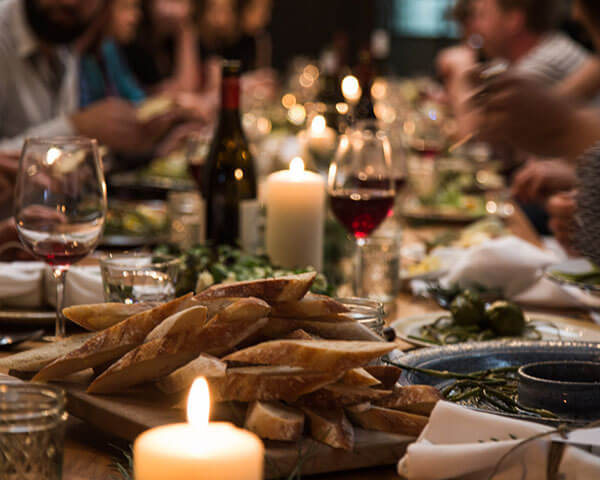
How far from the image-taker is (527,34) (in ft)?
19.0

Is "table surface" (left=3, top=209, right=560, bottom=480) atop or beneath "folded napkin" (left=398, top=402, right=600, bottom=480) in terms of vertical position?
beneath

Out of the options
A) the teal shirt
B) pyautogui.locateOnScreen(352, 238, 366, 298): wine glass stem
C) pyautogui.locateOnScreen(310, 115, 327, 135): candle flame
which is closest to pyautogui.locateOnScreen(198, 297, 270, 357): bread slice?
pyautogui.locateOnScreen(352, 238, 366, 298): wine glass stem

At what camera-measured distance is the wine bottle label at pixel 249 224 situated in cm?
151

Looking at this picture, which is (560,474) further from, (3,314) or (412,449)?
(3,314)

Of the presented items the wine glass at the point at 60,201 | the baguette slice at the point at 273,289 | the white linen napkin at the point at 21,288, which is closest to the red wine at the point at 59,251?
the wine glass at the point at 60,201

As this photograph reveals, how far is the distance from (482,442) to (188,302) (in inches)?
11.4

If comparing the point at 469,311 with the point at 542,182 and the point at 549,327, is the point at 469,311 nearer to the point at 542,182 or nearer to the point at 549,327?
the point at 549,327

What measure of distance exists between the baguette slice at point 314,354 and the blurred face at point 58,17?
3191 mm

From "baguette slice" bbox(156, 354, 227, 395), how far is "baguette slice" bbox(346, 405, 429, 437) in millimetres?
115

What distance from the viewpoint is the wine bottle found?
1526 mm

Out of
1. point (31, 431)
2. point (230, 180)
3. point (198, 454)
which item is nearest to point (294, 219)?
point (230, 180)

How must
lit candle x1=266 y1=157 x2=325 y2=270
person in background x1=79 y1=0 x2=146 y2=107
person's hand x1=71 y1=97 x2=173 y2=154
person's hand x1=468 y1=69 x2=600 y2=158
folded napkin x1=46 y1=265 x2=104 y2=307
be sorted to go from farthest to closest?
1. person in background x1=79 y1=0 x2=146 y2=107
2. person's hand x1=71 y1=97 x2=173 y2=154
3. person's hand x1=468 y1=69 x2=600 y2=158
4. lit candle x1=266 y1=157 x2=325 y2=270
5. folded napkin x1=46 y1=265 x2=104 y2=307

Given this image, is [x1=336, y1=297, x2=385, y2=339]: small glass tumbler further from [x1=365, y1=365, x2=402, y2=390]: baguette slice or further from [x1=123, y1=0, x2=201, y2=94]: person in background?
[x1=123, y1=0, x2=201, y2=94]: person in background

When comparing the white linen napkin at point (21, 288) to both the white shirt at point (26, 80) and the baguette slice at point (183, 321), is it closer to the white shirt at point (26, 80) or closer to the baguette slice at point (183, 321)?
the baguette slice at point (183, 321)
